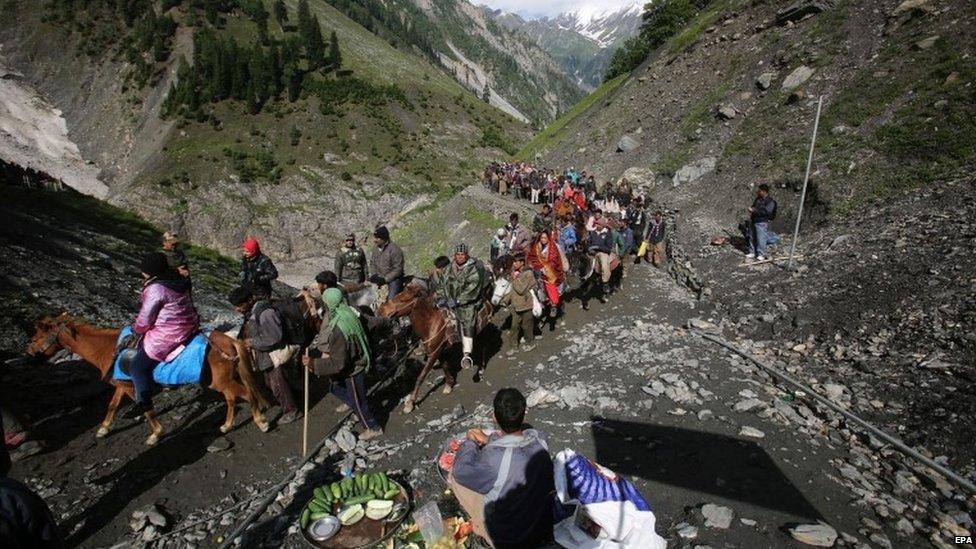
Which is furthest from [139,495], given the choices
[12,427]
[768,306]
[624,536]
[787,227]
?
[787,227]

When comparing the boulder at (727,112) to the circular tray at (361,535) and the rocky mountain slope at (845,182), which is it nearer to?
the rocky mountain slope at (845,182)

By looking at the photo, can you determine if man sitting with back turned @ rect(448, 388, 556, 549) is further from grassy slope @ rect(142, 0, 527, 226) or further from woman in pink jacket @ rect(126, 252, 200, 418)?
grassy slope @ rect(142, 0, 527, 226)

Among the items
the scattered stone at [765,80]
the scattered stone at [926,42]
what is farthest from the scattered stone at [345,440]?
the scattered stone at [765,80]

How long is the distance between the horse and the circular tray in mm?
3288

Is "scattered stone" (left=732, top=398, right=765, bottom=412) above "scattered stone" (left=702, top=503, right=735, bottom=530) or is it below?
above

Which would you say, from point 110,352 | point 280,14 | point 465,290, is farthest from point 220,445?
point 280,14

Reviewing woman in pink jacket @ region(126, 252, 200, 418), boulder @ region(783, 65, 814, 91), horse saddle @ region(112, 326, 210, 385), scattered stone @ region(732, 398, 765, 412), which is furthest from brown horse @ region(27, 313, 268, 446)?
boulder @ region(783, 65, 814, 91)

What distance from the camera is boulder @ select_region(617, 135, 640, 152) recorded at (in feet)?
107

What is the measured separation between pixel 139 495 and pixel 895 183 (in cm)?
1978

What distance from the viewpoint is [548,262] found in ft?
39.1

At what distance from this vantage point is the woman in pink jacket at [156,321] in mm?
6883

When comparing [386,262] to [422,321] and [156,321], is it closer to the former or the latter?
[422,321]

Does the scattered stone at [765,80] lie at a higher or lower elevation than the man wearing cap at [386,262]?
higher

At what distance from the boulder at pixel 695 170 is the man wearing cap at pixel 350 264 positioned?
19249 millimetres
